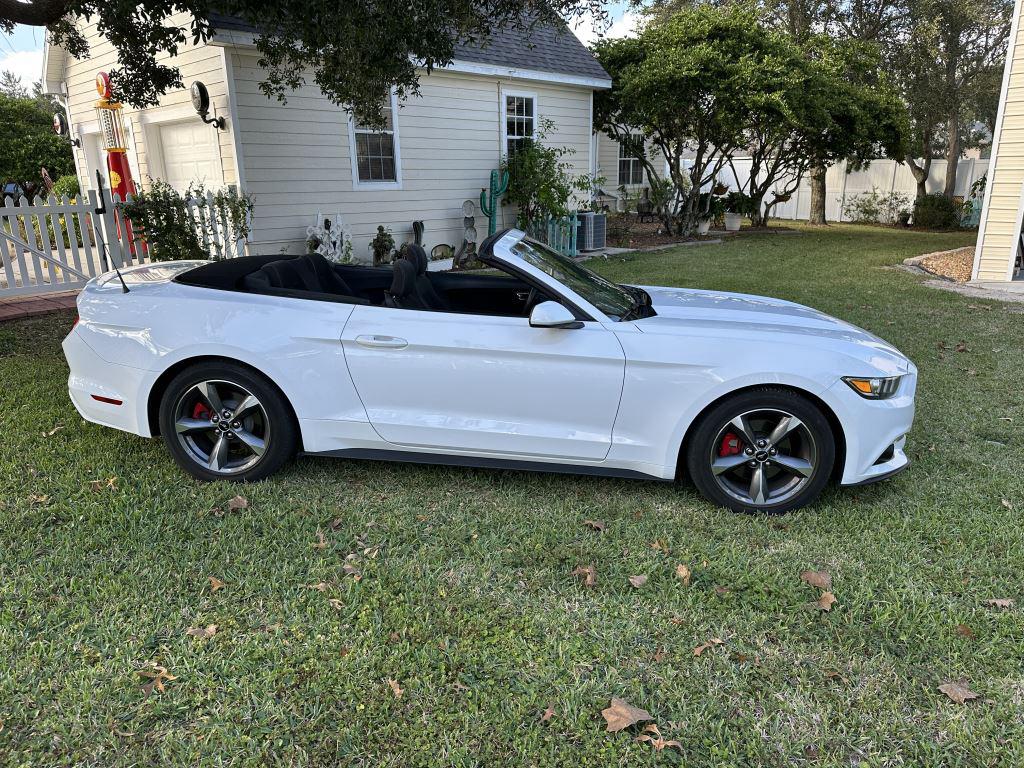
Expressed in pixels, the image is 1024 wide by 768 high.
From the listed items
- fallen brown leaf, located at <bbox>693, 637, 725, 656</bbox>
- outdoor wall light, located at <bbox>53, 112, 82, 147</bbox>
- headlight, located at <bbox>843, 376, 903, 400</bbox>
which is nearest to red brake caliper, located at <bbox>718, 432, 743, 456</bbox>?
headlight, located at <bbox>843, 376, 903, 400</bbox>

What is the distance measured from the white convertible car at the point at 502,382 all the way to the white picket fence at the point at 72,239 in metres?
4.83

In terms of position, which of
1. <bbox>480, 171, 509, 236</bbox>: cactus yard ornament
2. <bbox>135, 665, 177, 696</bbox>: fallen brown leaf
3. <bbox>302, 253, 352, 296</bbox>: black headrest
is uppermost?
<bbox>480, 171, 509, 236</bbox>: cactus yard ornament

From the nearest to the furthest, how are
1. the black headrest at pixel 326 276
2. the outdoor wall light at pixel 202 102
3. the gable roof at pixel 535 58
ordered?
1. the black headrest at pixel 326 276
2. the outdoor wall light at pixel 202 102
3. the gable roof at pixel 535 58

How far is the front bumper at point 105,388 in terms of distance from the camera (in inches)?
144

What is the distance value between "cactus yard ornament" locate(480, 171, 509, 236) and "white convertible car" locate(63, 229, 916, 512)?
9.19m

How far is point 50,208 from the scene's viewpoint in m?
8.17

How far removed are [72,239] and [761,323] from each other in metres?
8.43

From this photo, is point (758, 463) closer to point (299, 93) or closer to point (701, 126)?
point (299, 93)

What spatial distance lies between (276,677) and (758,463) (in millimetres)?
2363

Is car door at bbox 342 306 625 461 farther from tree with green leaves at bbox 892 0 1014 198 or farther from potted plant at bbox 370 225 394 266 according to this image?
tree with green leaves at bbox 892 0 1014 198

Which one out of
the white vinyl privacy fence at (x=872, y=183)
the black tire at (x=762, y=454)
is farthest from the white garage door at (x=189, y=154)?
the white vinyl privacy fence at (x=872, y=183)

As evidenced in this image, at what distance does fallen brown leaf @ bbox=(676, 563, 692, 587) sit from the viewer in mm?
2980

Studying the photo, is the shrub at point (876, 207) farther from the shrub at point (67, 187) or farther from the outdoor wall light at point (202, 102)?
the shrub at point (67, 187)

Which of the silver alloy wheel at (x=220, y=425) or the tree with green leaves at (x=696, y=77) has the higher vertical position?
the tree with green leaves at (x=696, y=77)
